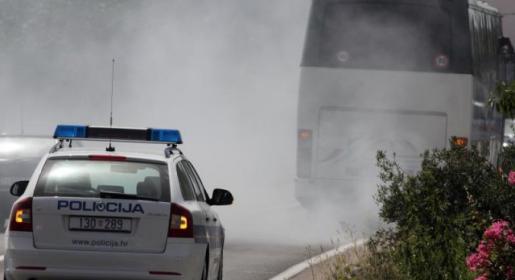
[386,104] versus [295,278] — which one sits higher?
[386,104]

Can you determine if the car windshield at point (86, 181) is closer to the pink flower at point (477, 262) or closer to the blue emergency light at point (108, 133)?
the blue emergency light at point (108, 133)

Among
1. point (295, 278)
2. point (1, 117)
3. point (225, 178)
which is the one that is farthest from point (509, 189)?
point (1, 117)

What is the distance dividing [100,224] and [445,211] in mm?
3244

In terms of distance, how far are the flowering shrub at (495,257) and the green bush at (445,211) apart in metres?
0.96

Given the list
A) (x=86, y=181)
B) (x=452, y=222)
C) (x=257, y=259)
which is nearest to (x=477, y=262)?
(x=452, y=222)

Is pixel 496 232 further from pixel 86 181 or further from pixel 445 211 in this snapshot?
pixel 86 181

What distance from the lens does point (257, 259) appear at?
61.7 ft

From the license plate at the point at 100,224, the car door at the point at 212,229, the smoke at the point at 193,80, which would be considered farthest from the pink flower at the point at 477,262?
the smoke at the point at 193,80

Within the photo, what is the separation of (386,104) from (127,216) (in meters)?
13.7

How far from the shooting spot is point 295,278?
1606 centimetres

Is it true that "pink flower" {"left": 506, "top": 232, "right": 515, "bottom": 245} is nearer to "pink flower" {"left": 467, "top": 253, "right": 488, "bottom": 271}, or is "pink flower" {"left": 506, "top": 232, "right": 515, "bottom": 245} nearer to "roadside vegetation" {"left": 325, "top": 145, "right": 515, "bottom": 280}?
"roadside vegetation" {"left": 325, "top": 145, "right": 515, "bottom": 280}

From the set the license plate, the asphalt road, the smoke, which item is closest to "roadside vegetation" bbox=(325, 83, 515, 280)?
the asphalt road

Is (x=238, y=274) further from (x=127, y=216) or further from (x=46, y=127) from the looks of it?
(x=46, y=127)

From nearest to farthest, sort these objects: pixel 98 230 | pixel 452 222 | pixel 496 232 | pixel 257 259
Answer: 1. pixel 496 232
2. pixel 98 230
3. pixel 452 222
4. pixel 257 259
